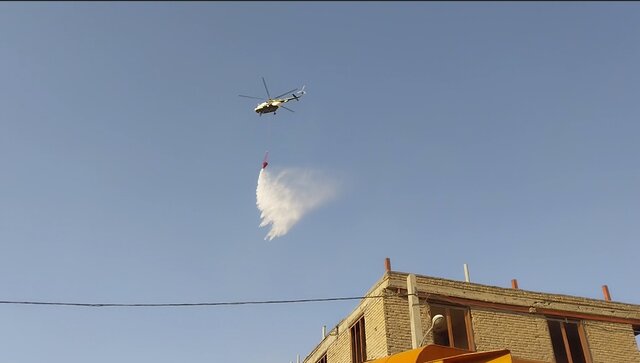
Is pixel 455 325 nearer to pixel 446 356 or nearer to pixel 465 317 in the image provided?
pixel 465 317

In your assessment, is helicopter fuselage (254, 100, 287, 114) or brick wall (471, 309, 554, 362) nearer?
helicopter fuselage (254, 100, 287, 114)

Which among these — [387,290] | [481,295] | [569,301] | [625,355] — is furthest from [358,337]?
[625,355]

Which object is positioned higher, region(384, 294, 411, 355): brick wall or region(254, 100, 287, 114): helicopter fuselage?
region(254, 100, 287, 114): helicopter fuselage

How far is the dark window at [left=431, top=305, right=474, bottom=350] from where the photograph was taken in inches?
851

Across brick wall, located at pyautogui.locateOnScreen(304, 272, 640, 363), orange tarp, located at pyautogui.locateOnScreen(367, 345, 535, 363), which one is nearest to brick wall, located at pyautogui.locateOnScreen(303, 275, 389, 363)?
brick wall, located at pyautogui.locateOnScreen(304, 272, 640, 363)

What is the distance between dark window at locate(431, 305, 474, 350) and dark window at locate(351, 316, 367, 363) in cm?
281

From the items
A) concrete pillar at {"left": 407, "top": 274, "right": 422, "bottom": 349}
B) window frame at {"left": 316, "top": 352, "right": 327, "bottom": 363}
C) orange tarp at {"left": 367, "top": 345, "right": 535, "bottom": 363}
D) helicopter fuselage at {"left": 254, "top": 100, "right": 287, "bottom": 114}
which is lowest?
orange tarp at {"left": 367, "top": 345, "right": 535, "bottom": 363}

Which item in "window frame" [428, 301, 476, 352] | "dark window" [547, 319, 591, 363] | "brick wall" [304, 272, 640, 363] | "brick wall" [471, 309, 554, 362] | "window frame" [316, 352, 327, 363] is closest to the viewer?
"brick wall" [304, 272, 640, 363]

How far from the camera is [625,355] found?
2330 centimetres

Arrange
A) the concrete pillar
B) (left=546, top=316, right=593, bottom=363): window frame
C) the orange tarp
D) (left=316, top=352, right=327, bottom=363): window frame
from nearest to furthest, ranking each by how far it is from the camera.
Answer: the orange tarp, the concrete pillar, (left=546, top=316, right=593, bottom=363): window frame, (left=316, top=352, right=327, bottom=363): window frame

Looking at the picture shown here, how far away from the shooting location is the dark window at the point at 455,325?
2162 centimetres

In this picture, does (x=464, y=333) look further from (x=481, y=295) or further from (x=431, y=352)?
(x=431, y=352)

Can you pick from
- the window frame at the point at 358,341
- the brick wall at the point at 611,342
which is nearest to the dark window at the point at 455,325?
the window frame at the point at 358,341

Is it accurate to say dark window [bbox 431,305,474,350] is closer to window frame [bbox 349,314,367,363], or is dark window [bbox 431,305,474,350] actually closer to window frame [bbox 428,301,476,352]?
window frame [bbox 428,301,476,352]
